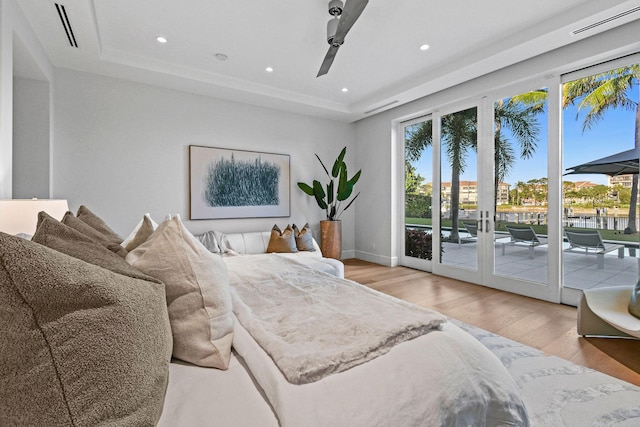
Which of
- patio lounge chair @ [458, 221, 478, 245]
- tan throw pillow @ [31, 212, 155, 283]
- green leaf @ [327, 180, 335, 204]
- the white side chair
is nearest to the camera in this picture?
tan throw pillow @ [31, 212, 155, 283]

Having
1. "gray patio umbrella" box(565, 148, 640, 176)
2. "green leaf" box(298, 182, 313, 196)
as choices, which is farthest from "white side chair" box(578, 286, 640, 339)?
"green leaf" box(298, 182, 313, 196)

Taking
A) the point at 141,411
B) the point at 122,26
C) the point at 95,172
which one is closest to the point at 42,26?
the point at 122,26

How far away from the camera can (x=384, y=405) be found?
781mm

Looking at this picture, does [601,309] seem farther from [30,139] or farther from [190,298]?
[30,139]

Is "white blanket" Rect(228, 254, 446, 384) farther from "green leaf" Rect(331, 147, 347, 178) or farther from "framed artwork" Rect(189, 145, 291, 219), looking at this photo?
"green leaf" Rect(331, 147, 347, 178)

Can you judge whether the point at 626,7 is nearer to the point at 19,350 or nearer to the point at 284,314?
the point at 284,314

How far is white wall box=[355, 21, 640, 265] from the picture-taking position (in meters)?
3.05

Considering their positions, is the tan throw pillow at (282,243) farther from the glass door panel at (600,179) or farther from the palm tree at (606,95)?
the palm tree at (606,95)

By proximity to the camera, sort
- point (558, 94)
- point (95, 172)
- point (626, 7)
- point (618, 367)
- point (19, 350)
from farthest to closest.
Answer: point (95, 172)
point (558, 94)
point (626, 7)
point (618, 367)
point (19, 350)

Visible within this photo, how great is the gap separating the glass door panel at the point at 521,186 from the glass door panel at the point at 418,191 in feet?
3.34

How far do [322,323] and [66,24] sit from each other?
339 cm

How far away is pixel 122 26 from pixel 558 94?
4.59 meters

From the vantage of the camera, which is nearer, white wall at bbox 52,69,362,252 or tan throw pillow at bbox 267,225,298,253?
white wall at bbox 52,69,362,252

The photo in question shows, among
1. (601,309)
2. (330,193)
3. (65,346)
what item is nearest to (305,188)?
(330,193)
